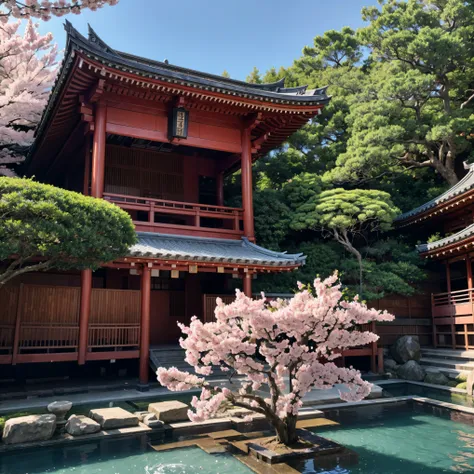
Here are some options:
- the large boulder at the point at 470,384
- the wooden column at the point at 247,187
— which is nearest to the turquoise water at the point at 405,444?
the large boulder at the point at 470,384

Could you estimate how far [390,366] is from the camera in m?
14.1

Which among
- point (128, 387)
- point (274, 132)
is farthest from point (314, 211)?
point (128, 387)

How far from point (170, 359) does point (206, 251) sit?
3.21 meters

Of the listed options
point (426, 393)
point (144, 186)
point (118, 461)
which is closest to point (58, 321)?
point (118, 461)

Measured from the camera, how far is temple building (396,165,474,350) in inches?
575

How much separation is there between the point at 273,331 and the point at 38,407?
19.2ft

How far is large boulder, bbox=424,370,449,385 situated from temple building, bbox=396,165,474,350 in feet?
7.15

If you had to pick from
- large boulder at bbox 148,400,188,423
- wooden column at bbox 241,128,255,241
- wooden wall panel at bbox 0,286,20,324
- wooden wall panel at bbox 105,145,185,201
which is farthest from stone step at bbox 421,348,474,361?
wooden wall panel at bbox 0,286,20,324

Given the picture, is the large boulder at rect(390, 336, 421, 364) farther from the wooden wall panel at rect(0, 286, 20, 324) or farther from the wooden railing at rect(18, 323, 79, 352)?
the wooden wall panel at rect(0, 286, 20, 324)

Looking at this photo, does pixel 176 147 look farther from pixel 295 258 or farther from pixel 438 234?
pixel 438 234

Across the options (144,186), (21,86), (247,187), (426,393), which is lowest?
(426,393)

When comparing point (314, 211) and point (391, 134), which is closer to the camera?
point (314, 211)

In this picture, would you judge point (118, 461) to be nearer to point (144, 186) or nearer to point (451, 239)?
point (144, 186)

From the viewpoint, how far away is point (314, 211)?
16562 mm
